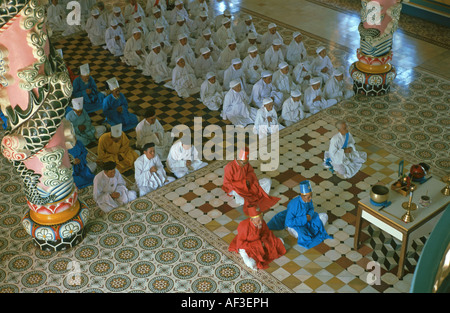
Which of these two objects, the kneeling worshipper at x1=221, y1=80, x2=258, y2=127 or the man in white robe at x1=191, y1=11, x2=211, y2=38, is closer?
the kneeling worshipper at x1=221, y1=80, x2=258, y2=127

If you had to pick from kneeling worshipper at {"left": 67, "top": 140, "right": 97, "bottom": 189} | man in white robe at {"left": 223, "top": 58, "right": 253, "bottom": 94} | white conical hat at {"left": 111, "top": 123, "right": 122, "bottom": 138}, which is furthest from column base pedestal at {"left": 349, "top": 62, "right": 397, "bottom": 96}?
kneeling worshipper at {"left": 67, "top": 140, "right": 97, "bottom": 189}

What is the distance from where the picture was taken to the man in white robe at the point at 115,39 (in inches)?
596

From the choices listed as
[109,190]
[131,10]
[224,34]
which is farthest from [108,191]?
[131,10]

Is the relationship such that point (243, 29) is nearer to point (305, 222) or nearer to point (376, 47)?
point (376, 47)

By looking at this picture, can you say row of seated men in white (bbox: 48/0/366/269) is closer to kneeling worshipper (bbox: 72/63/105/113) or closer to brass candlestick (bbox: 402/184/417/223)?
kneeling worshipper (bbox: 72/63/105/113)

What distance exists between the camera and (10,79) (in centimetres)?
728

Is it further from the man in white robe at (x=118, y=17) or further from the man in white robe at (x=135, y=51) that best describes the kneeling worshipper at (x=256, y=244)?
the man in white robe at (x=118, y=17)

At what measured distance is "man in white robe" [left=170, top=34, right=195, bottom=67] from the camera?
551 inches

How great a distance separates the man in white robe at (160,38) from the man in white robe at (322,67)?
3.88 m

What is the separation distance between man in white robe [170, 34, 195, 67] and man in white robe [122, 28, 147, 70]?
2.95 feet

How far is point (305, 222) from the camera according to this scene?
861cm

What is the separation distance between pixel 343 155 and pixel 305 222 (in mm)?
1983

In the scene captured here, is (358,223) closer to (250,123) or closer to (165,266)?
(165,266)

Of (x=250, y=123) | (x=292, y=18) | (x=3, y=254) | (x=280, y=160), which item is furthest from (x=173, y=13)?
(x=3, y=254)
